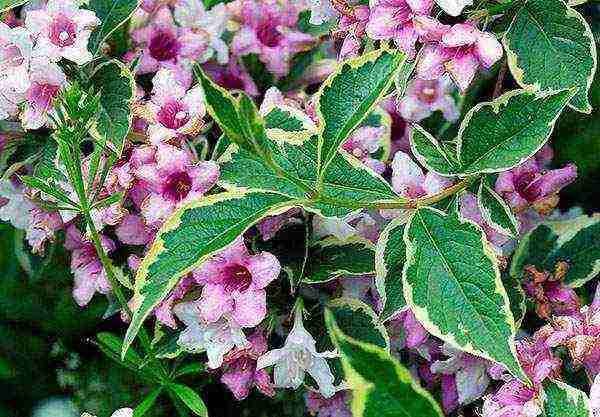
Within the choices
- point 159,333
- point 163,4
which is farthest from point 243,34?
point 159,333

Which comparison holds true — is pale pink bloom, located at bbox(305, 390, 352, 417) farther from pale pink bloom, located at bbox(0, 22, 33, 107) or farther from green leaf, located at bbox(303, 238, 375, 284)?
pale pink bloom, located at bbox(0, 22, 33, 107)

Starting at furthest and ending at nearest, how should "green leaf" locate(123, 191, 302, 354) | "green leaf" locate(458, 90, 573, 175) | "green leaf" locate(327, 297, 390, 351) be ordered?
"green leaf" locate(327, 297, 390, 351) < "green leaf" locate(458, 90, 573, 175) < "green leaf" locate(123, 191, 302, 354)

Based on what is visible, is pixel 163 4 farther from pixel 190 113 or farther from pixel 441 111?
pixel 441 111

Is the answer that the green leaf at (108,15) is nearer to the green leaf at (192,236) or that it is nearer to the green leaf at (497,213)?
the green leaf at (192,236)

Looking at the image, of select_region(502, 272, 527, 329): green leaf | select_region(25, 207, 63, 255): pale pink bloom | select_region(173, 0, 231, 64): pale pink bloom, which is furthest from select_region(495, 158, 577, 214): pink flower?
select_region(25, 207, 63, 255): pale pink bloom

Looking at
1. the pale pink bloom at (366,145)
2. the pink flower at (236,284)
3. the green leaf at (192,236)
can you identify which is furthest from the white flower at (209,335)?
the pale pink bloom at (366,145)

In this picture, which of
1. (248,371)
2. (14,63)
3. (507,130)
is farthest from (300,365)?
(14,63)

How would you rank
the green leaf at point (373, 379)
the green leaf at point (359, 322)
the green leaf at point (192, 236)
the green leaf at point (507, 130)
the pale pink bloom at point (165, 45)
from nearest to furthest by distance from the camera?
1. the green leaf at point (373, 379)
2. the green leaf at point (192, 236)
3. the green leaf at point (507, 130)
4. the green leaf at point (359, 322)
5. the pale pink bloom at point (165, 45)

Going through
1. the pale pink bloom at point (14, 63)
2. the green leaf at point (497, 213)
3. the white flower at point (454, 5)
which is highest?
the white flower at point (454, 5)
